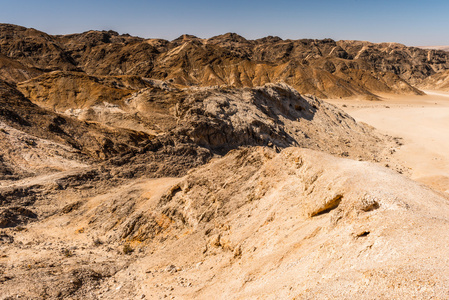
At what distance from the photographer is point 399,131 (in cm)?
3706

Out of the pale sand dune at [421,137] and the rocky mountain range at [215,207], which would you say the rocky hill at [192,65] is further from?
the rocky mountain range at [215,207]

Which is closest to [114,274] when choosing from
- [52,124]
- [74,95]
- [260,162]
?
[260,162]

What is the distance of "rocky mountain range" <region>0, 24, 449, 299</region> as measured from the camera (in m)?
6.55

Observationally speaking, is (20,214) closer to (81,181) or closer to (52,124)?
(81,181)

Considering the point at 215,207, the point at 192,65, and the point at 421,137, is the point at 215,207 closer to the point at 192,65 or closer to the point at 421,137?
the point at 421,137

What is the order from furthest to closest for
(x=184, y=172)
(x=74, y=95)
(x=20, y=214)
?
(x=74, y=95) → (x=184, y=172) → (x=20, y=214)

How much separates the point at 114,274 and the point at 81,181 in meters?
8.45

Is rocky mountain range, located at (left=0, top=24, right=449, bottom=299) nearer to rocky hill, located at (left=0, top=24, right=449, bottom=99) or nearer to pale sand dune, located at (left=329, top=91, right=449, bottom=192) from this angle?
pale sand dune, located at (left=329, top=91, right=449, bottom=192)

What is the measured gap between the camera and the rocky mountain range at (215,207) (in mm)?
6555

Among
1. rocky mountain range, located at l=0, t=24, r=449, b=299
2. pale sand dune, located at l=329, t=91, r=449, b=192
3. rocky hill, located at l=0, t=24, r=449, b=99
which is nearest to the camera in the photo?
rocky mountain range, located at l=0, t=24, r=449, b=299

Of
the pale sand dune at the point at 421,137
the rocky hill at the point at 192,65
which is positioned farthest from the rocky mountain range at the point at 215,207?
the rocky hill at the point at 192,65

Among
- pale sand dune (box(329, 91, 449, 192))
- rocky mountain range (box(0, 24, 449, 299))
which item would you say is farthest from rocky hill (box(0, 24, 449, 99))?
rocky mountain range (box(0, 24, 449, 299))

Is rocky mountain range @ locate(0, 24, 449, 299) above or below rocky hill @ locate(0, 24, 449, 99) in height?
below

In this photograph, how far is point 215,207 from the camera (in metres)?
12.1
